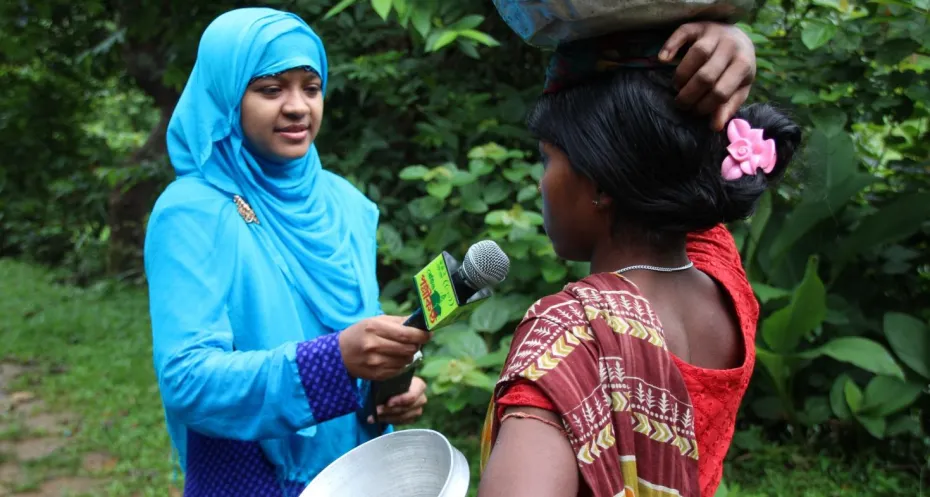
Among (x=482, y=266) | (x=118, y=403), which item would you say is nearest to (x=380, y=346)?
(x=482, y=266)

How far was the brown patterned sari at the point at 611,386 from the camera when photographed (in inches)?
47.5

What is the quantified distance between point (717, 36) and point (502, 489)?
0.71 m

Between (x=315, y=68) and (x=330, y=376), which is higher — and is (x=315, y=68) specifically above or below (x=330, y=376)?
above

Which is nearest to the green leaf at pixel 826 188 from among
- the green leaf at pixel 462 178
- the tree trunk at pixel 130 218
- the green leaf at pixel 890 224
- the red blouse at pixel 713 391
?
the green leaf at pixel 890 224

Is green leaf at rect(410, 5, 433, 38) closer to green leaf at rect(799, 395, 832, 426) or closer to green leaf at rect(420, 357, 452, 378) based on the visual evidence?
green leaf at rect(420, 357, 452, 378)

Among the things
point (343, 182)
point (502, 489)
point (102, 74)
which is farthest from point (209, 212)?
point (102, 74)

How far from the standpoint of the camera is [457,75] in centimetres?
390

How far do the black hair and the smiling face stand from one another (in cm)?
79

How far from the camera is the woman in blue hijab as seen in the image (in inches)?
69.4

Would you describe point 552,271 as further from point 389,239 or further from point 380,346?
point 380,346

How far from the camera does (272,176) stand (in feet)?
6.82

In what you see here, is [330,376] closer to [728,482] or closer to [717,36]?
[717,36]

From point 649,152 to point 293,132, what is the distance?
0.97m

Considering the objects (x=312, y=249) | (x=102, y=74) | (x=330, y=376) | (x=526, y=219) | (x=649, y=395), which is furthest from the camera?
(x=102, y=74)
